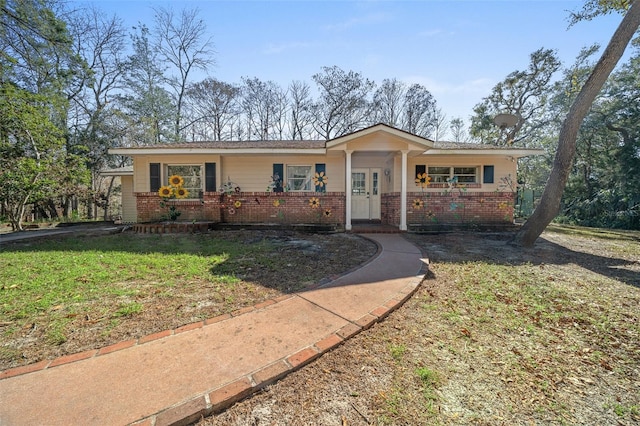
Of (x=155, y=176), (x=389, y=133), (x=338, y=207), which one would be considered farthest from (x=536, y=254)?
(x=155, y=176)

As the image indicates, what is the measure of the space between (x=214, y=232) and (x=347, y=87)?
1742 centimetres

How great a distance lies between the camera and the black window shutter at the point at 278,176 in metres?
9.37

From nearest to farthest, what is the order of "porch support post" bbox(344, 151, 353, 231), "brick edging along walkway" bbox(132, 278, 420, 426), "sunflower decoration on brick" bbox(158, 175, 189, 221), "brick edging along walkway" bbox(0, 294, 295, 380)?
"brick edging along walkway" bbox(132, 278, 420, 426) < "brick edging along walkway" bbox(0, 294, 295, 380) < "porch support post" bbox(344, 151, 353, 231) < "sunflower decoration on brick" bbox(158, 175, 189, 221)

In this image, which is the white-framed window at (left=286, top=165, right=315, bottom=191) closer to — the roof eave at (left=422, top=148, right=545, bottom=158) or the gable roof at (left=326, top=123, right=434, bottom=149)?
the gable roof at (left=326, top=123, right=434, bottom=149)

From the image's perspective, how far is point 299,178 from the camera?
9.57 metres

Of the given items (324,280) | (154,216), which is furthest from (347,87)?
(324,280)

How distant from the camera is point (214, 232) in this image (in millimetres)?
8047

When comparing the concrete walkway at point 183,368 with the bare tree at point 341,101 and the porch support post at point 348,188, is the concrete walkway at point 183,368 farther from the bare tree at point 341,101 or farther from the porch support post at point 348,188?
the bare tree at point 341,101

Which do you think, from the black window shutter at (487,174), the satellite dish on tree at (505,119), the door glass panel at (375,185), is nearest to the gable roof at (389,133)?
the door glass panel at (375,185)

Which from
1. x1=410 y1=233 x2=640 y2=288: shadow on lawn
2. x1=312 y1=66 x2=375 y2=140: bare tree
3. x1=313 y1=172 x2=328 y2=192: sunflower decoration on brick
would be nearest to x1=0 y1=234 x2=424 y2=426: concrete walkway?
x1=410 y1=233 x2=640 y2=288: shadow on lawn

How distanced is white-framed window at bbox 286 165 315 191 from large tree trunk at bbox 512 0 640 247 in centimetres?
649

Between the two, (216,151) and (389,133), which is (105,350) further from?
(389,133)

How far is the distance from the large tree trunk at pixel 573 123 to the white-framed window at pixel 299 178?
649 cm

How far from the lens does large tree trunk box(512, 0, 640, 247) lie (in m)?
5.54
